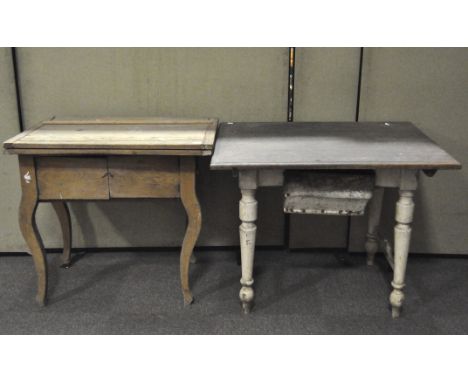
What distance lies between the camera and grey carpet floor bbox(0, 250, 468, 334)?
8.44 ft

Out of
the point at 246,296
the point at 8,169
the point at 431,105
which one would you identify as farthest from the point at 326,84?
the point at 8,169

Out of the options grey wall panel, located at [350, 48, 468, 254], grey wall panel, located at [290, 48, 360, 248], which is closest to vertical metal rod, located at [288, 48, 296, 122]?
grey wall panel, located at [290, 48, 360, 248]

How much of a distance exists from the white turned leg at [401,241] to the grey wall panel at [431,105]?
0.58 m

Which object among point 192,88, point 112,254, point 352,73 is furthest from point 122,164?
point 352,73

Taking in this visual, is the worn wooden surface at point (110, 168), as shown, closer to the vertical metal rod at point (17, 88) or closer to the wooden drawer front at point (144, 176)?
the wooden drawer front at point (144, 176)

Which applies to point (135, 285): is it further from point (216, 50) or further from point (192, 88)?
point (216, 50)

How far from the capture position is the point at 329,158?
2.37 metres

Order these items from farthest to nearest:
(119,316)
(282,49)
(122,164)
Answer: (282,49) → (119,316) → (122,164)

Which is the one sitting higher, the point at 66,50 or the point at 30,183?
the point at 66,50

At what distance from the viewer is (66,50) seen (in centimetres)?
286

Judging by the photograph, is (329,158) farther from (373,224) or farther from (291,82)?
(373,224)

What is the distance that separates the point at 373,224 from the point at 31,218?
156 centimetres

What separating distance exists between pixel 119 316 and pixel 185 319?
282mm
